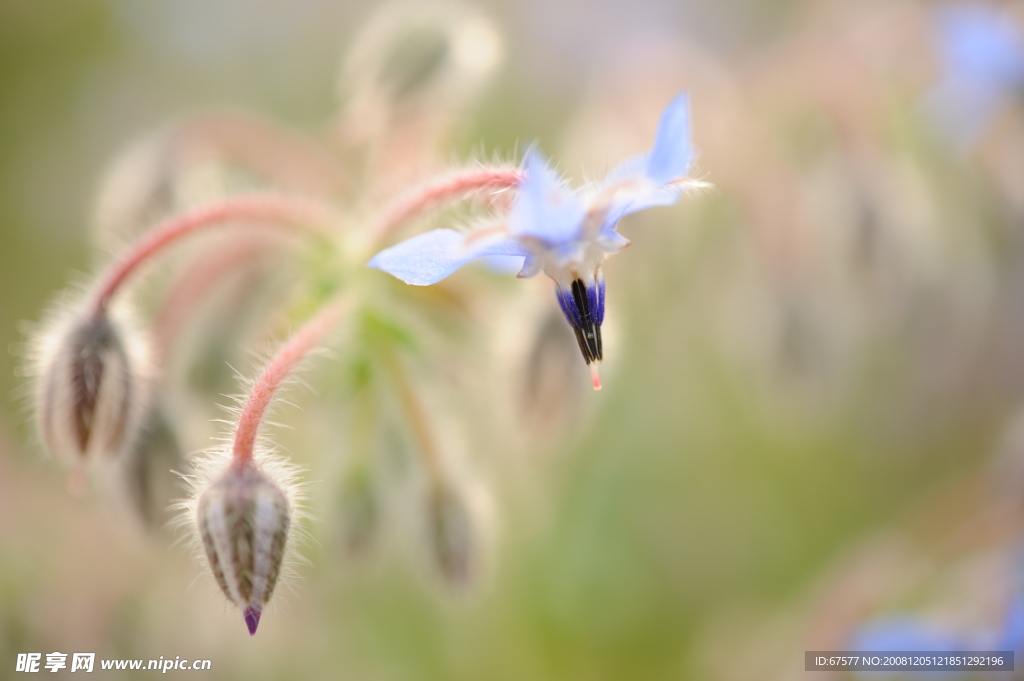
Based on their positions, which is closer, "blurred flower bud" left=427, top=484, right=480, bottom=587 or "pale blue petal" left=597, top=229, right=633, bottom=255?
"pale blue petal" left=597, top=229, right=633, bottom=255

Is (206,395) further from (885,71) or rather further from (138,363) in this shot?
(885,71)

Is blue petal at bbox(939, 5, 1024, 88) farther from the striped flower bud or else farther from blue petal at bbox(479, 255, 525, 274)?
the striped flower bud

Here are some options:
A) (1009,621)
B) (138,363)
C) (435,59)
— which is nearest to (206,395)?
(138,363)

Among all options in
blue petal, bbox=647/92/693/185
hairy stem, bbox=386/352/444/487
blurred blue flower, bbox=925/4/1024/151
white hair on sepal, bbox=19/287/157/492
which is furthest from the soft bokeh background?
blue petal, bbox=647/92/693/185

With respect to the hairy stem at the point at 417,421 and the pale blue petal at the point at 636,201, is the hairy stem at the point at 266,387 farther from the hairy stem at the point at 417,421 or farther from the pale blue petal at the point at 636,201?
the pale blue petal at the point at 636,201

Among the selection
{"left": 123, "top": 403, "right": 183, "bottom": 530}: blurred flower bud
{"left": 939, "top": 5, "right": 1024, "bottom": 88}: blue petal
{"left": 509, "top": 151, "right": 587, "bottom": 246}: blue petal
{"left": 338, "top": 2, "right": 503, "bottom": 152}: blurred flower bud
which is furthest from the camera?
{"left": 939, "top": 5, "right": 1024, "bottom": 88}: blue petal

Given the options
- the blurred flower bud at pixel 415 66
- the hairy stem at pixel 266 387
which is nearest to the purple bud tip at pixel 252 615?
the hairy stem at pixel 266 387

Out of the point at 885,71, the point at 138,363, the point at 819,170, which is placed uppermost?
the point at 885,71
